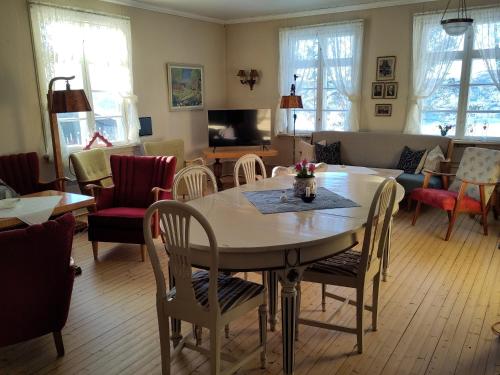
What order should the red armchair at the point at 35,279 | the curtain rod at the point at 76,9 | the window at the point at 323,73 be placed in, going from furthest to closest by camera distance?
the window at the point at 323,73 → the curtain rod at the point at 76,9 → the red armchair at the point at 35,279

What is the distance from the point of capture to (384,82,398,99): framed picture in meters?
5.62

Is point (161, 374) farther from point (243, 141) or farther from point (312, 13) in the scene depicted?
point (312, 13)

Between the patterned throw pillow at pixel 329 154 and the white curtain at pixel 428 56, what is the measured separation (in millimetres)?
1114

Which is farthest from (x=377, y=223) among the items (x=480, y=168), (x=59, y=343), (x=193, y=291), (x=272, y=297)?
(x=480, y=168)

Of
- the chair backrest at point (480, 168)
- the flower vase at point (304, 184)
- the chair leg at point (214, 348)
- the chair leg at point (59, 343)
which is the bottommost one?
the chair leg at point (59, 343)

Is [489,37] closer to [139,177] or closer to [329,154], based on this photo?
[329,154]

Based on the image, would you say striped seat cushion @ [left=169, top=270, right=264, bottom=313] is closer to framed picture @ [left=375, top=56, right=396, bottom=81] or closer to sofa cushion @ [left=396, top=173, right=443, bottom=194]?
sofa cushion @ [left=396, top=173, right=443, bottom=194]

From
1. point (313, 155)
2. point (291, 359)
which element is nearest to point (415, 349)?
point (291, 359)

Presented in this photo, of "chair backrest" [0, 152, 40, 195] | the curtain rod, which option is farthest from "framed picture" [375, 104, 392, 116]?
"chair backrest" [0, 152, 40, 195]

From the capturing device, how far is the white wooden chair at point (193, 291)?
1691 millimetres

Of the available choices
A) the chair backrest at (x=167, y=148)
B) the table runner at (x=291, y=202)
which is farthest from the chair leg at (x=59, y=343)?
the chair backrest at (x=167, y=148)

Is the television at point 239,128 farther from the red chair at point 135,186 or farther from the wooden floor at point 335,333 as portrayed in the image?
the wooden floor at point 335,333

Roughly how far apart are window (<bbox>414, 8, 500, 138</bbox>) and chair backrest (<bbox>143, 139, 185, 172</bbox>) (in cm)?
343

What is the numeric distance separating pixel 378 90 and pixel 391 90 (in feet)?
→ 0.59
